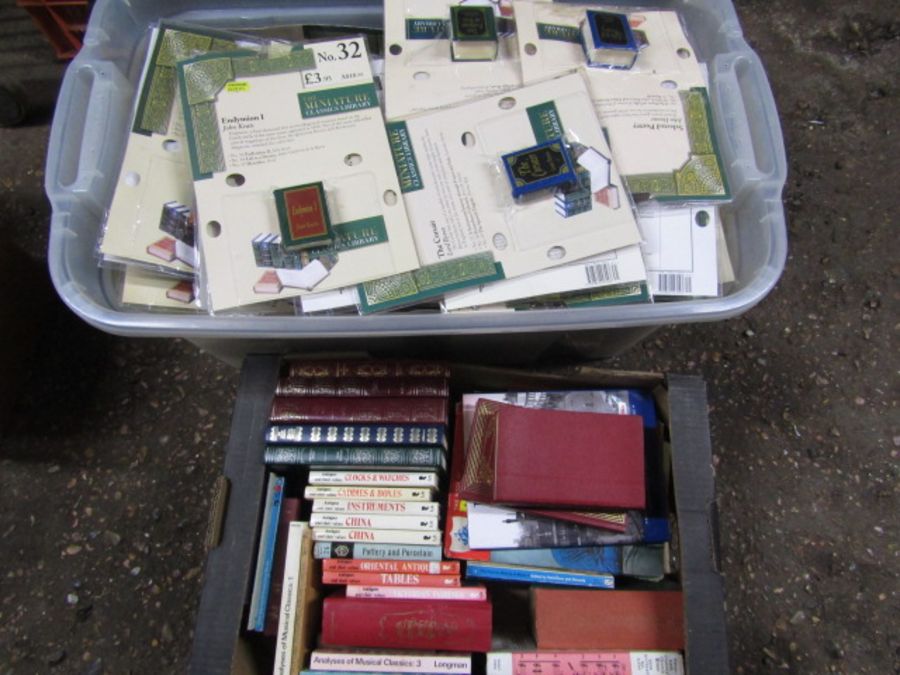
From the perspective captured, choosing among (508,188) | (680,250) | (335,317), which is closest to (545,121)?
(508,188)

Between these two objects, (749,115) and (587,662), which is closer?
(587,662)

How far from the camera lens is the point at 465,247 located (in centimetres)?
73

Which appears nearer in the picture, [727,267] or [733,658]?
[727,267]

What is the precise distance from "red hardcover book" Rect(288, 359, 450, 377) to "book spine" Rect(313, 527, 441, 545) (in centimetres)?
18

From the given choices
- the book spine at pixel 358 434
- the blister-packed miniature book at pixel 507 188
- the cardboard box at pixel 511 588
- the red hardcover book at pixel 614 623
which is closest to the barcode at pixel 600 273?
the blister-packed miniature book at pixel 507 188

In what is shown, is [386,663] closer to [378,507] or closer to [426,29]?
[378,507]

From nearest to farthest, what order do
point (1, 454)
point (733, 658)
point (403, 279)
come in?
point (403, 279), point (733, 658), point (1, 454)

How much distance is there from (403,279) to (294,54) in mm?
313

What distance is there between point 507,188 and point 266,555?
489 millimetres

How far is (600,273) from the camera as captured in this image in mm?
728

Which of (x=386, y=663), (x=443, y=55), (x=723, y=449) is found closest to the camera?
(x=386, y=663)

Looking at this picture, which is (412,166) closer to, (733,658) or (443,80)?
(443,80)

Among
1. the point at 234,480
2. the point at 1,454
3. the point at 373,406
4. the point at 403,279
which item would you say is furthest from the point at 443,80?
the point at 1,454

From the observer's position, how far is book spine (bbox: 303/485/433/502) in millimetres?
772
